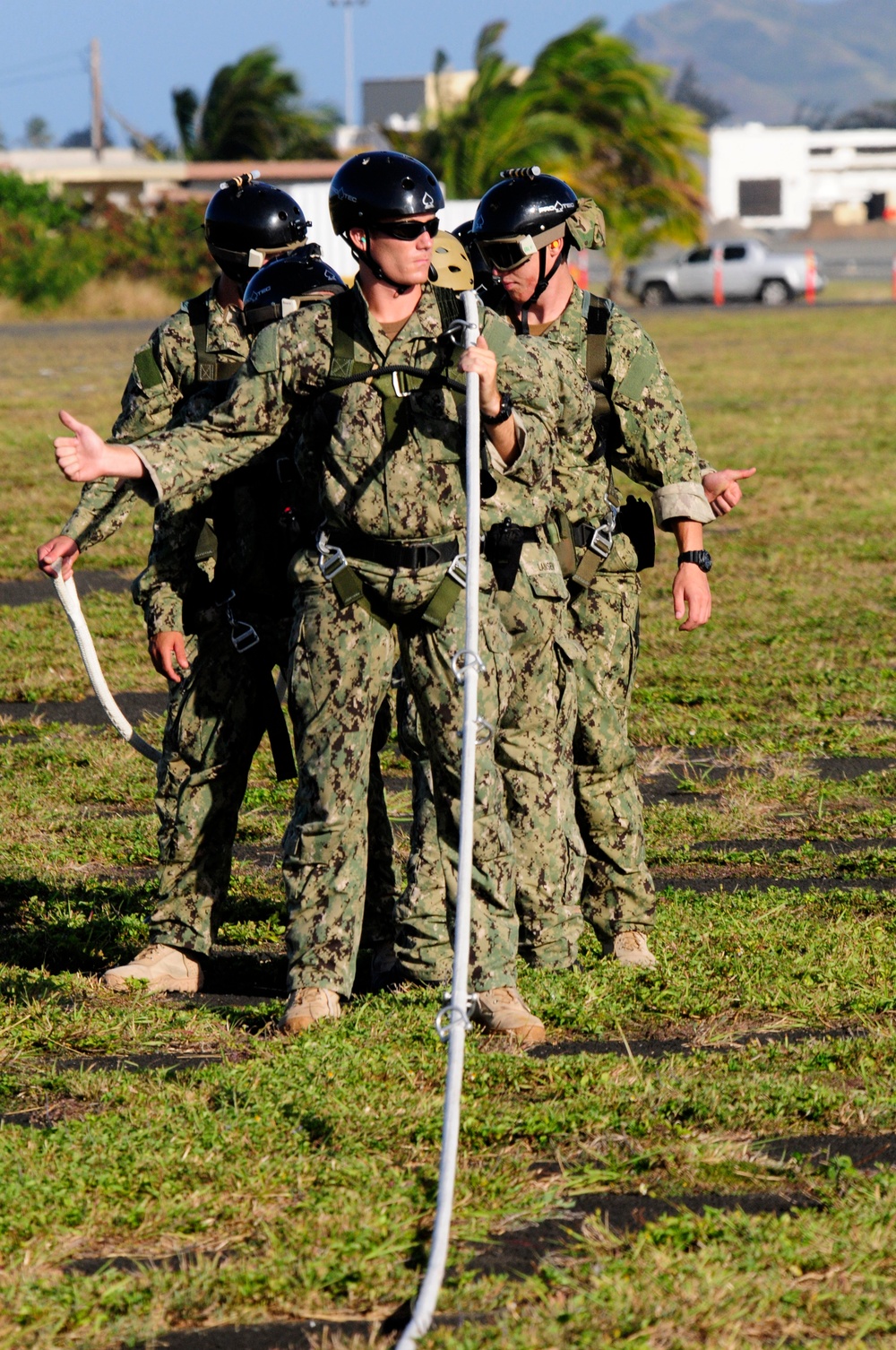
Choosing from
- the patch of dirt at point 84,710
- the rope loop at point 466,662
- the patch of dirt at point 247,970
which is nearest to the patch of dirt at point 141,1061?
the patch of dirt at point 247,970

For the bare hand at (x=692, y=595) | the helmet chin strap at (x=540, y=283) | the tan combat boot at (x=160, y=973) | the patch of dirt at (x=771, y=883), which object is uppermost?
the helmet chin strap at (x=540, y=283)

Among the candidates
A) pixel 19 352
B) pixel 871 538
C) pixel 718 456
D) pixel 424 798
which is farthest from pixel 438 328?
pixel 19 352

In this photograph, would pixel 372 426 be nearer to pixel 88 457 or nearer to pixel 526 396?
pixel 526 396

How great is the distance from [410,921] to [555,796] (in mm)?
588

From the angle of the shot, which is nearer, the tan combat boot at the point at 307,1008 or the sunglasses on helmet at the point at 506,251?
the tan combat boot at the point at 307,1008

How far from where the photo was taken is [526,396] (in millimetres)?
4617

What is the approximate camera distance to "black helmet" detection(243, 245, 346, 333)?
205 inches

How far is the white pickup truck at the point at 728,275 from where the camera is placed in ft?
153

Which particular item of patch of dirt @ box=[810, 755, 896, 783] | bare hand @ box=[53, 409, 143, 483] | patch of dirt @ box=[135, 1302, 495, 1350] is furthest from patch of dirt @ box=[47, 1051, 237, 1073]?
patch of dirt @ box=[810, 755, 896, 783]

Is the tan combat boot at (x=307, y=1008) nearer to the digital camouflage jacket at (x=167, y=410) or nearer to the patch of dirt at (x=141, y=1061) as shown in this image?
the patch of dirt at (x=141, y=1061)

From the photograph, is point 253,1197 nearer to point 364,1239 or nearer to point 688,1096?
point 364,1239

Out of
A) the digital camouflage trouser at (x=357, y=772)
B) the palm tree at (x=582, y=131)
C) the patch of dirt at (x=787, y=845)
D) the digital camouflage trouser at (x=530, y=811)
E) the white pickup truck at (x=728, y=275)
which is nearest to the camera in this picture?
the digital camouflage trouser at (x=357, y=772)

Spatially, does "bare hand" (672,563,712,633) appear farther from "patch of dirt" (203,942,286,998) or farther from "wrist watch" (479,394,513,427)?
"patch of dirt" (203,942,286,998)

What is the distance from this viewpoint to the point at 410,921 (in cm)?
518
